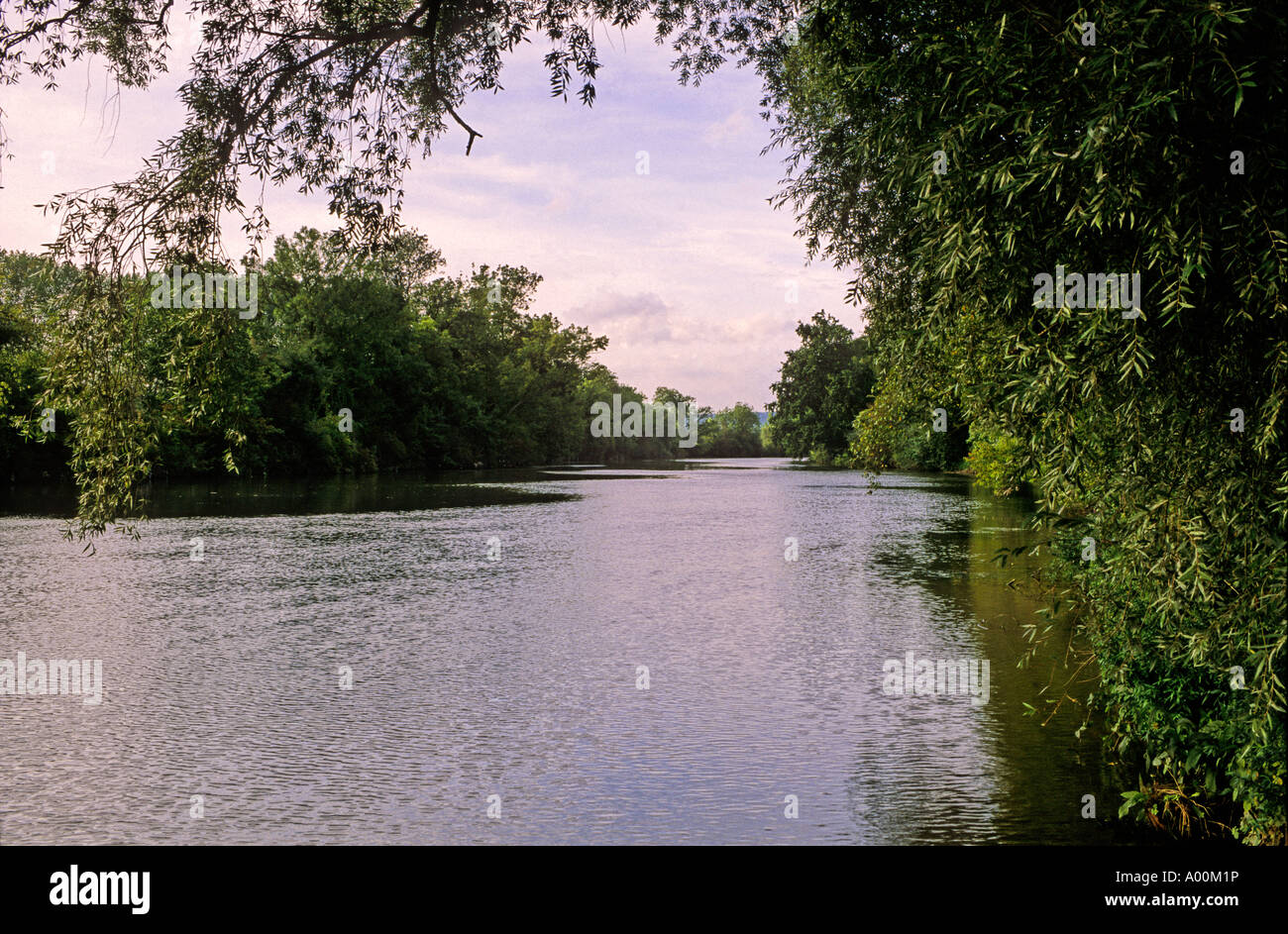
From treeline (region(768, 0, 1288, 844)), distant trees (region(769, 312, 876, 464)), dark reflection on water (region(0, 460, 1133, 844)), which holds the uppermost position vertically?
distant trees (region(769, 312, 876, 464))

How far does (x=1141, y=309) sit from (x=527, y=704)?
25.8 feet

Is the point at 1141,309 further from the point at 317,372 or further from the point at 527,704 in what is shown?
the point at 317,372

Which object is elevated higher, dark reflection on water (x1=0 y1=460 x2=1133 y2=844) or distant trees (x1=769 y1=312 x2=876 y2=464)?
distant trees (x1=769 y1=312 x2=876 y2=464)

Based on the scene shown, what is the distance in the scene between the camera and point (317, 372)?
7450 centimetres

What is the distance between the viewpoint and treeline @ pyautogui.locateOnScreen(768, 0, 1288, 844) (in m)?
5.23

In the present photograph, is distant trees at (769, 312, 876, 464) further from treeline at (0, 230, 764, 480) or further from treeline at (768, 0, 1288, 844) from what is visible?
treeline at (768, 0, 1288, 844)

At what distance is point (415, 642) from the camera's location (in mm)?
14719

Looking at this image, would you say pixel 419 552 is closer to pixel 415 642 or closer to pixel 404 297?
pixel 415 642

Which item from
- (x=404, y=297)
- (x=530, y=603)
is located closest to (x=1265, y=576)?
(x=530, y=603)

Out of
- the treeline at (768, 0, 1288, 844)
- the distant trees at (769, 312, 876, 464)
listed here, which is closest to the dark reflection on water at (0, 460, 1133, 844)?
the treeline at (768, 0, 1288, 844)

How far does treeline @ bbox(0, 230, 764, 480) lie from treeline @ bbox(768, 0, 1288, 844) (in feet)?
23.2

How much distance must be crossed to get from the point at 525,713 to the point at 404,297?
282 feet

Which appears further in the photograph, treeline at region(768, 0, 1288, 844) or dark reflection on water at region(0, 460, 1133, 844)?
dark reflection on water at region(0, 460, 1133, 844)

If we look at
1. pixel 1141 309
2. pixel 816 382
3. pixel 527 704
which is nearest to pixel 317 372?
pixel 816 382
